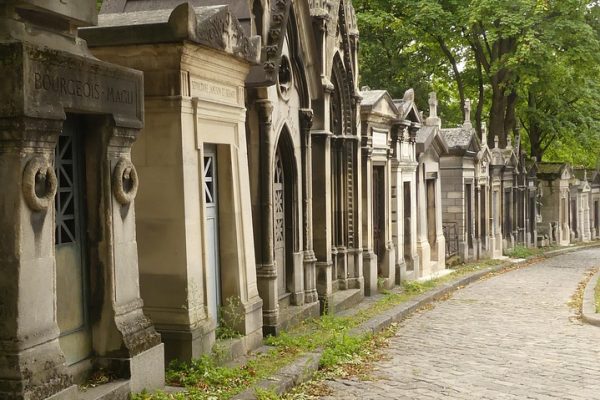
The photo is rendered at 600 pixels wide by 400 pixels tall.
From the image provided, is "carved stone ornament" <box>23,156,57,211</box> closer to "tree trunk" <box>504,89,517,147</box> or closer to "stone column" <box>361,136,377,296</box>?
"stone column" <box>361,136,377,296</box>

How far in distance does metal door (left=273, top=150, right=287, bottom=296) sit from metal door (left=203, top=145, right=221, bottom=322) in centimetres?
209

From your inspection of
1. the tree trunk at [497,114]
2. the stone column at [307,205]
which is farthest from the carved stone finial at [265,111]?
the tree trunk at [497,114]

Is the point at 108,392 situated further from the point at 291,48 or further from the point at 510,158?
the point at 510,158

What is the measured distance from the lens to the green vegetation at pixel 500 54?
24.2 m

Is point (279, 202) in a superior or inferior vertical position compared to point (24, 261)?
superior

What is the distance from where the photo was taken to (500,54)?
27.2m

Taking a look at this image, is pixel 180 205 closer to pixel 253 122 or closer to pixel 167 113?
pixel 167 113

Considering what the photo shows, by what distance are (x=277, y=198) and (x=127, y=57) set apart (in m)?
3.78

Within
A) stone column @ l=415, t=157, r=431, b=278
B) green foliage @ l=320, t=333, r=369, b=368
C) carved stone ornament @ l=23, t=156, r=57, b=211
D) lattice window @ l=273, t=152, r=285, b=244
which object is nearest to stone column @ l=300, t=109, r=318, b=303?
lattice window @ l=273, t=152, r=285, b=244

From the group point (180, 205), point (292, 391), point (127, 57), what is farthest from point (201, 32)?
point (292, 391)

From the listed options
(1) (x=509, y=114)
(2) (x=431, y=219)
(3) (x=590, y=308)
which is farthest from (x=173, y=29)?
(1) (x=509, y=114)

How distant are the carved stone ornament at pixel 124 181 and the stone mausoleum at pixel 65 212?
0.04 feet

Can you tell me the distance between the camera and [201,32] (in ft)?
21.9

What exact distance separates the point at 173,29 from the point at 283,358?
12.3 ft
